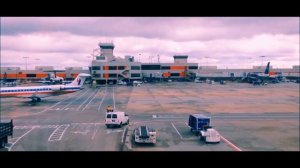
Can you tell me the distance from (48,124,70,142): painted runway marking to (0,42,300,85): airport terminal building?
290 feet

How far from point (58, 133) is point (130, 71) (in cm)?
9811

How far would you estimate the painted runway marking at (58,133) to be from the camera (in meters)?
28.8

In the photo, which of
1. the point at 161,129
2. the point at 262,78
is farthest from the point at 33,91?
the point at 262,78

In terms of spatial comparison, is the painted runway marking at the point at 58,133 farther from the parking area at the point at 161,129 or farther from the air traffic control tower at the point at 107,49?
the air traffic control tower at the point at 107,49

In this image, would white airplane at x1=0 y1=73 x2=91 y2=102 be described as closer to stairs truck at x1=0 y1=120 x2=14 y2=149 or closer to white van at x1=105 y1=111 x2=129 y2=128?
white van at x1=105 y1=111 x2=129 y2=128

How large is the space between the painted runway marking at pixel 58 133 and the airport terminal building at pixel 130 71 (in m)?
88.5

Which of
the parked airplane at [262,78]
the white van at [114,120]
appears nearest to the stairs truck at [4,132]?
the white van at [114,120]

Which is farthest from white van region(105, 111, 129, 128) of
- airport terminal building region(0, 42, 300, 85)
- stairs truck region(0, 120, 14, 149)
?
airport terminal building region(0, 42, 300, 85)

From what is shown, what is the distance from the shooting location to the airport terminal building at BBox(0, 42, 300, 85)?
126 m

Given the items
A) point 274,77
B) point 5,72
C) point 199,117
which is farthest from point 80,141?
point 5,72

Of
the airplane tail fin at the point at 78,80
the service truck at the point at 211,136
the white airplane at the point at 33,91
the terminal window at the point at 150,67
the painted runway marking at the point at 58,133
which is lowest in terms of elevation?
the painted runway marking at the point at 58,133
